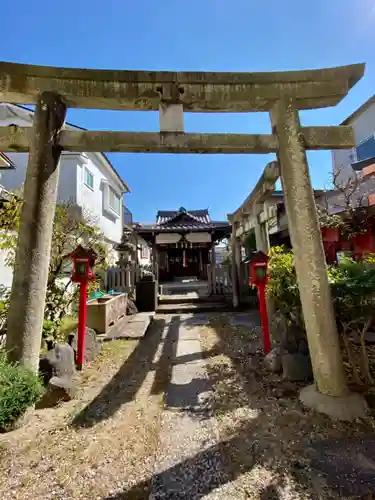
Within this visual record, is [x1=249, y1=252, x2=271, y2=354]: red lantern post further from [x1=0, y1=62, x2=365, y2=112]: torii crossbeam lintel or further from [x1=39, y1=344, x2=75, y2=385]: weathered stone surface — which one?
[x1=39, y1=344, x2=75, y2=385]: weathered stone surface

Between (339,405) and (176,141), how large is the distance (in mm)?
3981

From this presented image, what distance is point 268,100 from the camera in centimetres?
386

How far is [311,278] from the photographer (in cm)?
330

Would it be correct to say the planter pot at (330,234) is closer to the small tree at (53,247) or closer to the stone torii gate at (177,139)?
the stone torii gate at (177,139)

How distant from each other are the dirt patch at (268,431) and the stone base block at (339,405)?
0.08 meters

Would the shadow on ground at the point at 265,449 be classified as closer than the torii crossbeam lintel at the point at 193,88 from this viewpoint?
Yes

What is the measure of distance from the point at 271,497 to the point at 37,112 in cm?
493

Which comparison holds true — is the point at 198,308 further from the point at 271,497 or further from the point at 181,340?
the point at 271,497

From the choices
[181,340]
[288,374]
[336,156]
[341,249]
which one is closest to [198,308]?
[181,340]

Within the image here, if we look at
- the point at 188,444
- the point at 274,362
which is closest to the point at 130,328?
the point at 274,362

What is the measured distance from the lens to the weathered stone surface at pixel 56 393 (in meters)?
3.34

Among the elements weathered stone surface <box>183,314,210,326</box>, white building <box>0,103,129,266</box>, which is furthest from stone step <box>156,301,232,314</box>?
white building <box>0,103,129,266</box>

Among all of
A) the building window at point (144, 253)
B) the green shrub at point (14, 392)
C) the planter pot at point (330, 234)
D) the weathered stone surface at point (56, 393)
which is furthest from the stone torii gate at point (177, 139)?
the building window at point (144, 253)

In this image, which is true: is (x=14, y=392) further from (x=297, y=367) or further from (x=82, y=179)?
(x=82, y=179)
